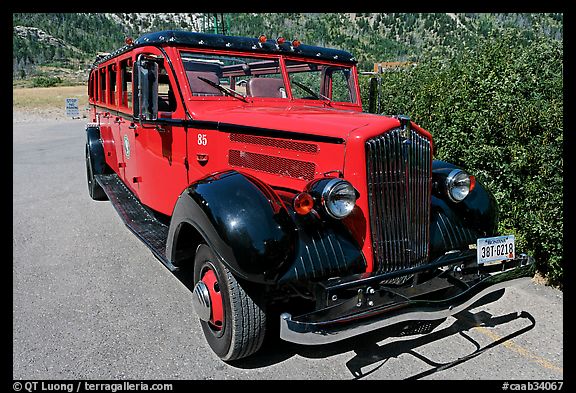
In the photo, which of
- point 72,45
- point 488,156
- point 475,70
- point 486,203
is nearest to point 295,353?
point 486,203

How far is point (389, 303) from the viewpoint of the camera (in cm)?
303

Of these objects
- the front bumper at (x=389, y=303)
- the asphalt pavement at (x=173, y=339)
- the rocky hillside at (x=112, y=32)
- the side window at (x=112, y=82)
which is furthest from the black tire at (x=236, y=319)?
the rocky hillside at (x=112, y=32)

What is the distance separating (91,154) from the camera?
24.6ft

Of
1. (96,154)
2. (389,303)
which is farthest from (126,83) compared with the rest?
(389,303)

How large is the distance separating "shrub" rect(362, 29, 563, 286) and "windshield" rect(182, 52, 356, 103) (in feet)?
5.32

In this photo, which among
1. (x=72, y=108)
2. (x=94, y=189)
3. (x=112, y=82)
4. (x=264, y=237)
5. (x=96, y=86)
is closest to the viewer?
(x=264, y=237)

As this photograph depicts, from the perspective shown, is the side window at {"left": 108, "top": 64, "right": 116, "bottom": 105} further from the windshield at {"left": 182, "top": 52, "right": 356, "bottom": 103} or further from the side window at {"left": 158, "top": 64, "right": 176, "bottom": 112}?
the windshield at {"left": 182, "top": 52, "right": 356, "bottom": 103}

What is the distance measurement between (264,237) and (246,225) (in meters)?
0.14

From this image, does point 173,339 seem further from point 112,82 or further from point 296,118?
point 112,82

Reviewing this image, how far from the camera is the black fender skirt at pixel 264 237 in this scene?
2938mm

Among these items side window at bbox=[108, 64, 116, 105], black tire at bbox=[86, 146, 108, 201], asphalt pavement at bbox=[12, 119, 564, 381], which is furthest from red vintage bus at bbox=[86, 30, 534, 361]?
black tire at bbox=[86, 146, 108, 201]

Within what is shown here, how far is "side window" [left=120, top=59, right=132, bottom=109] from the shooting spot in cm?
560

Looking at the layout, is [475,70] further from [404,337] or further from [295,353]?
[295,353]

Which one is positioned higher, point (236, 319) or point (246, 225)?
point (246, 225)
